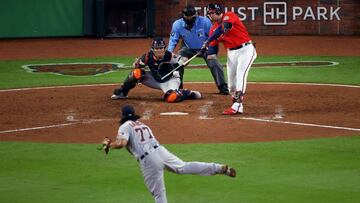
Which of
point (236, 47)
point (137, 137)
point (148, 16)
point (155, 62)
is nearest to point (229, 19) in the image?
point (236, 47)

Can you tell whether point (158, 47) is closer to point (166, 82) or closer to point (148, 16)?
point (166, 82)

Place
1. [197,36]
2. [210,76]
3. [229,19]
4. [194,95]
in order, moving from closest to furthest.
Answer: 1. [229,19]
2. [194,95]
3. [197,36]
4. [210,76]

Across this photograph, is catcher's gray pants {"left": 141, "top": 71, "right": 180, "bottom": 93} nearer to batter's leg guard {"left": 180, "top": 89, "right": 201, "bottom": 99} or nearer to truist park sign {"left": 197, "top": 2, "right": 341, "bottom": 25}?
batter's leg guard {"left": 180, "top": 89, "right": 201, "bottom": 99}

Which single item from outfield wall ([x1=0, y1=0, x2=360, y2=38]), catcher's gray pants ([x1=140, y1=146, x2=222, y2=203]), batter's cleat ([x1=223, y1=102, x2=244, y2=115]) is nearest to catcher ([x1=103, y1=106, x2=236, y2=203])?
catcher's gray pants ([x1=140, y1=146, x2=222, y2=203])

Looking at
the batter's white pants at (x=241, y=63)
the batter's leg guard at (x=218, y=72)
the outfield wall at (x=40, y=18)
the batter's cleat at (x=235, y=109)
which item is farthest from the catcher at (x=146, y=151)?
the outfield wall at (x=40, y=18)

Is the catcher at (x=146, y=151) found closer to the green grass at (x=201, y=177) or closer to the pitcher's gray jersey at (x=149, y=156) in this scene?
the pitcher's gray jersey at (x=149, y=156)

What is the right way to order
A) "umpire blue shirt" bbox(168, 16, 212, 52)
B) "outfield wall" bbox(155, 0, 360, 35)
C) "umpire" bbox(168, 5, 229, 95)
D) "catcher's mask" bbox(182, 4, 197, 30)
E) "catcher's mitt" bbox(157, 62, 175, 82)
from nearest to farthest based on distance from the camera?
1. "catcher's mitt" bbox(157, 62, 175, 82)
2. "catcher's mask" bbox(182, 4, 197, 30)
3. "umpire" bbox(168, 5, 229, 95)
4. "umpire blue shirt" bbox(168, 16, 212, 52)
5. "outfield wall" bbox(155, 0, 360, 35)
